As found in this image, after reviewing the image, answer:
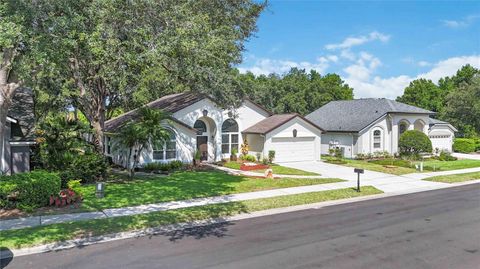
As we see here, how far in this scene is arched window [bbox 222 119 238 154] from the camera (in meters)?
27.9

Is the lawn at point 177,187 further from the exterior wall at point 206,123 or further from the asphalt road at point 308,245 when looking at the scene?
the asphalt road at point 308,245

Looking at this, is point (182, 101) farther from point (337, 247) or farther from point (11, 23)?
point (337, 247)

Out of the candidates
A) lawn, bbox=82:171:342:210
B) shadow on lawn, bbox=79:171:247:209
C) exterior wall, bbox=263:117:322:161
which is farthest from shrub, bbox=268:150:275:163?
shadow on lawn, bbox=79:171:247:209

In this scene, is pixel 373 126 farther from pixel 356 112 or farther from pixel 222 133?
pixel 222 133

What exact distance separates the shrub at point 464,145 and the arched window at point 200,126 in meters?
27.8

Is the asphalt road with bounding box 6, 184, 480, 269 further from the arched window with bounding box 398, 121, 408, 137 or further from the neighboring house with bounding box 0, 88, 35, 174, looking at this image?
the arched window with bounding box 398, 121, 408, 137

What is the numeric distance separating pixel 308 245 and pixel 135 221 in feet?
17.4

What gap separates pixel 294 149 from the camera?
28.0 m

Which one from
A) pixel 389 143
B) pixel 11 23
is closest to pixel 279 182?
pixel 11 23

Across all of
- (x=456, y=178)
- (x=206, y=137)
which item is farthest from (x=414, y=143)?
(x=206, y=137)

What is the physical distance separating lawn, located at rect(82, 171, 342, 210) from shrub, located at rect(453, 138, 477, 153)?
25779 millimetres

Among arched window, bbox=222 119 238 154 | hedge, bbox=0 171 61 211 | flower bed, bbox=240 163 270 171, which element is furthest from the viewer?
arched window, bbox=222 119 238 154

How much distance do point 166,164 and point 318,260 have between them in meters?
16.2

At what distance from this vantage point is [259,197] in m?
14.9
